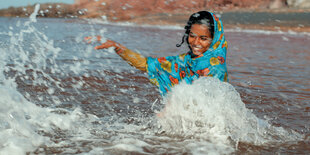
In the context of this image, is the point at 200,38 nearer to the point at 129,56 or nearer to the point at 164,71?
the point at 164,71

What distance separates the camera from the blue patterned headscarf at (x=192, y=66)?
300 cm

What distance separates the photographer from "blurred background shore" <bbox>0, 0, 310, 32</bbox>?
2539 centimetres

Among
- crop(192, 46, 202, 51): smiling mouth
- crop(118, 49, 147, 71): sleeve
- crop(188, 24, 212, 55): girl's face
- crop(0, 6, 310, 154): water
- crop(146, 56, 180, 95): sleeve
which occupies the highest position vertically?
crop(188, 24, 212, 55): girl's face

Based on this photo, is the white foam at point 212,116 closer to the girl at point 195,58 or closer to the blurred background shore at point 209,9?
the girl at point 195,58

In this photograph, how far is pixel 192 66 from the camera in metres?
3.11

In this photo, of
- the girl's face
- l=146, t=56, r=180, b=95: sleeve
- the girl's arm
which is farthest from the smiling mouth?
the girl's arm

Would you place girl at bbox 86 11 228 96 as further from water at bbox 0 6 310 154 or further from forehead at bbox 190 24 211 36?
water at bbox 0 6 310 154

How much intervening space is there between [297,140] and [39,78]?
11.3 feet

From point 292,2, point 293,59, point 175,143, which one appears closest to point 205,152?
point 175,143

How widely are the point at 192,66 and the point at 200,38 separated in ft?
0.75

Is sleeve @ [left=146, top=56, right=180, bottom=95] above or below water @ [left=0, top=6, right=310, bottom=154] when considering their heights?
above

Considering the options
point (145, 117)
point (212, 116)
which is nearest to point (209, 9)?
point (145, 117)

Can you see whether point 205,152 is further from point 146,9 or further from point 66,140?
point 146,9

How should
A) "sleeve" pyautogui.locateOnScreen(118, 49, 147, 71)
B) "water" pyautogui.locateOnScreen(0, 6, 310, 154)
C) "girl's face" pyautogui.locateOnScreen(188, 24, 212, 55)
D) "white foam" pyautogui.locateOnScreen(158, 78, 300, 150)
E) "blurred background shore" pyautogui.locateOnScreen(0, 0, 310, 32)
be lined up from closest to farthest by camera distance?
"water" pyautogui.locateOnScreen(0, 6, 310, 154) < "white foam" pyautogui.locateOnScreen(158, 78, 300, 150) < "girl's face" pyautogui.locateOnScreen(188, 24, 212, 55) < "sleeve" pyautogui.locateOnScreen(118, 49, 147, 71) < "blurred background shore" pyautogui.locateOnScreen(0, 0, 310, 32)
